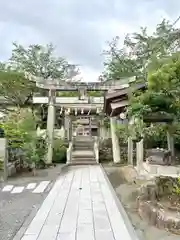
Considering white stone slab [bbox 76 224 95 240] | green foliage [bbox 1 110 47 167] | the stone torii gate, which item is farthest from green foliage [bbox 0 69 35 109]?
white stone slab [bbox 76 224 95 240]

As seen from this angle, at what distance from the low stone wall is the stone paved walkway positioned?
0.45 meters

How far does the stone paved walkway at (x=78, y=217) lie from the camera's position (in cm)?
431

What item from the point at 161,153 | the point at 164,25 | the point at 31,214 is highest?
the point at 164,25

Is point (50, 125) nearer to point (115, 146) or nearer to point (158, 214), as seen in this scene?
point (115, 146)

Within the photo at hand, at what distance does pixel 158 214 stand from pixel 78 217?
1.44 meters

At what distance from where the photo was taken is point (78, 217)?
17.3 ft

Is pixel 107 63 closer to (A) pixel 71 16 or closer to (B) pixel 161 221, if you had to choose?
(A) pixel 71 16

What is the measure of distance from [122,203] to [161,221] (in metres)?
1.91

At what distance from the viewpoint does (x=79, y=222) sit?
4945mm

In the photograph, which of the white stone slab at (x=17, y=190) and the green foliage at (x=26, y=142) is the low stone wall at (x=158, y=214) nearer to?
the white stone slab at (x=17, y=190)

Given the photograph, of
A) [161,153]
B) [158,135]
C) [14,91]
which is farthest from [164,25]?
[161,153]

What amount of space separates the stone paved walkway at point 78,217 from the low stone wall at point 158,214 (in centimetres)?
45

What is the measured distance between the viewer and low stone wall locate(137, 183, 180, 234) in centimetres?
Answer: 435

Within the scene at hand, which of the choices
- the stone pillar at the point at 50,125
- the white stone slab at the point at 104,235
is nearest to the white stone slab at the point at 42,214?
the white stone slab at the point at 104,235
